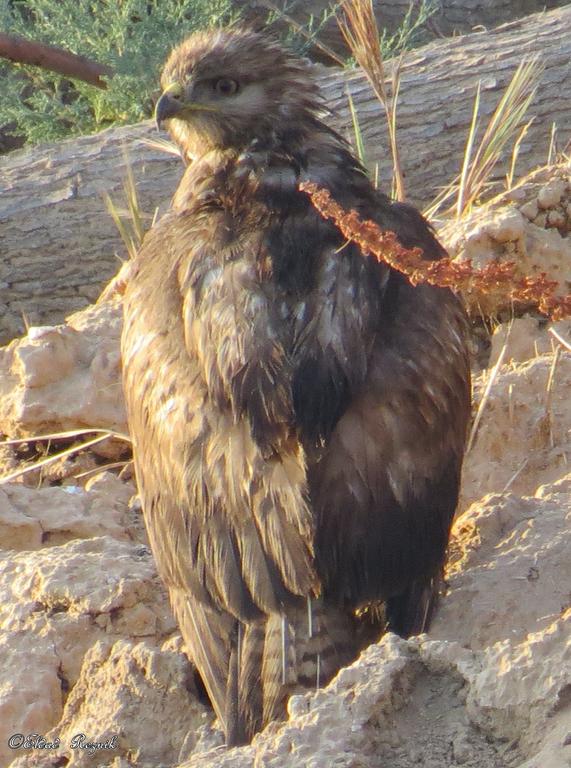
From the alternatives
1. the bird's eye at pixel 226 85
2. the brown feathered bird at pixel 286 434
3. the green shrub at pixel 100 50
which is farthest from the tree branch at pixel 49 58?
the brown feathered bird at pixel 286 434

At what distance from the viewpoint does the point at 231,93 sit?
5695 millimetres

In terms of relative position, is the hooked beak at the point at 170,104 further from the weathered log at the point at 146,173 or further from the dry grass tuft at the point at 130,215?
the weathered log at the point at 146,173

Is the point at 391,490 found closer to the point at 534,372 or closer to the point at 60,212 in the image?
the point at 534,372

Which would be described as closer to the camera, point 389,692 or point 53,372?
point 389,692

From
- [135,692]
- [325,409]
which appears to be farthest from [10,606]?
[325,409]

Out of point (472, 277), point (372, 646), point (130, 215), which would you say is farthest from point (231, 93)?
point (472, 277)

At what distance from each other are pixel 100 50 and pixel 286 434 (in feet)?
18.1

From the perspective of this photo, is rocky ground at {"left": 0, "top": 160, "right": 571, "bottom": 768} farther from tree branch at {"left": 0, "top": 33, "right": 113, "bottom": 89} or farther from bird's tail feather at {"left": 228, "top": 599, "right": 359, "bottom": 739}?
tree branch at {"left": 0, "top": 33, "right": 113, "bottom": 89}

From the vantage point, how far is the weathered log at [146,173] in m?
8.33

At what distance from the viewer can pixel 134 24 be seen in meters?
9.47

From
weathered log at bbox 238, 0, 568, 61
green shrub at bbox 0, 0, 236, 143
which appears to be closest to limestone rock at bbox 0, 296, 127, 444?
green shrub at bbox 0, 0, 236, 143

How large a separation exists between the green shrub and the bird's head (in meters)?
3.50

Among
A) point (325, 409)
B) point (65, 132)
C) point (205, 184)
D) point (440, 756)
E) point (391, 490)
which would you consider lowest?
point (440, 756)

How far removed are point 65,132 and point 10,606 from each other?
5589mm
